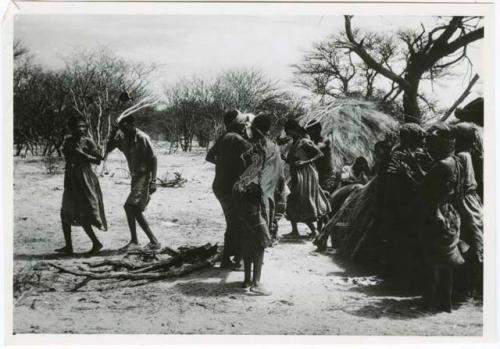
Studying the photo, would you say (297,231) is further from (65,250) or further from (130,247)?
(65,250)

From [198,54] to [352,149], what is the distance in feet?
7.34

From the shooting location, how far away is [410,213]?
612cm

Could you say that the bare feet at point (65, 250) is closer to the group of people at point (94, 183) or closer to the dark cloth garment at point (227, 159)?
the group of people at point (94, 183)

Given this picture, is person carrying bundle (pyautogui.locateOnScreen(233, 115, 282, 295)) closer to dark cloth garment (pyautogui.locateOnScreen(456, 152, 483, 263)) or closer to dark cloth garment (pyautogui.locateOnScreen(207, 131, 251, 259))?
dark cloth garment (pyautogui.locateOnScreen(207, 131, 251, 259))

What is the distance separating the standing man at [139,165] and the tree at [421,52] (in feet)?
8.64

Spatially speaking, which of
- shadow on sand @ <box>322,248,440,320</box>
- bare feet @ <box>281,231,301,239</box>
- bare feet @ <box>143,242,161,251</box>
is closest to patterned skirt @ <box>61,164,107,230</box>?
bare feet @ <box>143,242,161,251</box>

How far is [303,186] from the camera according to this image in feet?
24.4

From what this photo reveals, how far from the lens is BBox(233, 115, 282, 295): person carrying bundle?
598 centimetres

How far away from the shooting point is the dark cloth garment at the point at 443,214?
578 cm

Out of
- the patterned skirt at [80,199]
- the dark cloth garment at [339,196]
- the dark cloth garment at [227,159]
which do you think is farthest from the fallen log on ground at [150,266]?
the dark cloth garment at [339,196]

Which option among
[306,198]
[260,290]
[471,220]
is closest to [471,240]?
[471,220]

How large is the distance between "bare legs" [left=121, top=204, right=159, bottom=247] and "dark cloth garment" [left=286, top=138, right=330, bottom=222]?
1.75 m
